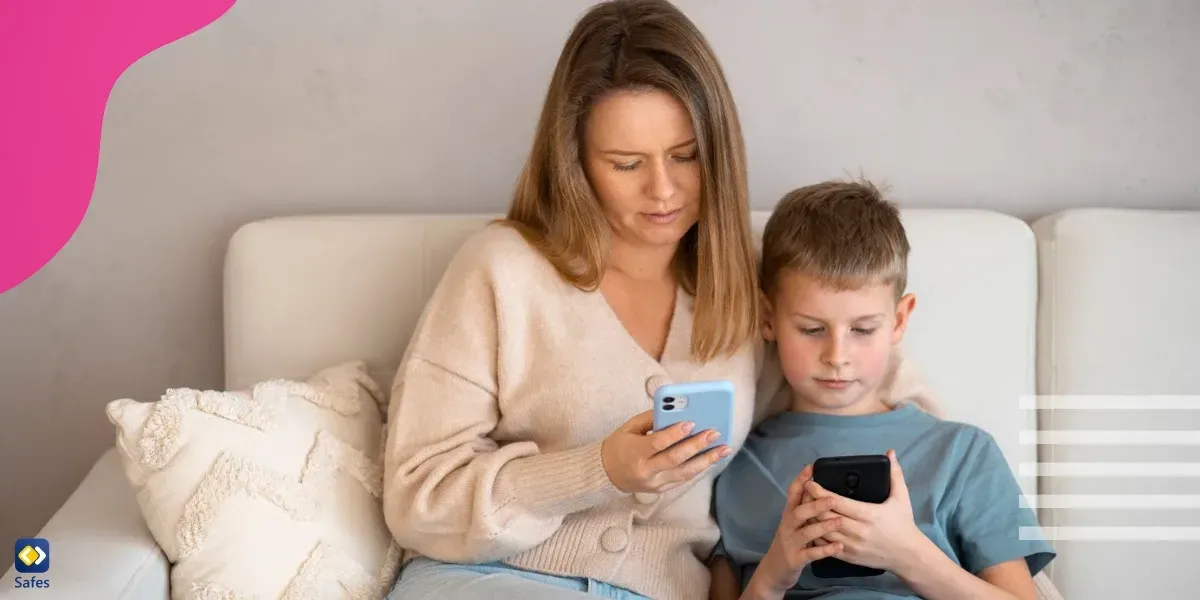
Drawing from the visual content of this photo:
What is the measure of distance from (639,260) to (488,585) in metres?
0.47

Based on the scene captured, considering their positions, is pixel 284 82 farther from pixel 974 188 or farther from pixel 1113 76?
pixel 1113 76

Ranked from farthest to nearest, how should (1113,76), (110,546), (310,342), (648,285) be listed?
(1113,76) → (310,342) → (648,285) → (110,546)

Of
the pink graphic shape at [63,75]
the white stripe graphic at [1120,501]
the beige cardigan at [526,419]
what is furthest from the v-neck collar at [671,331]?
the pink graphic shape at [63,75]

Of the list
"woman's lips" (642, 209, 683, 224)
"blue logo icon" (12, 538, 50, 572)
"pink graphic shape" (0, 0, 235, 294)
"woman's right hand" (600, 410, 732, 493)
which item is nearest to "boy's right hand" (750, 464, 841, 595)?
"woman's right hand" (600, 410, 732, 493)

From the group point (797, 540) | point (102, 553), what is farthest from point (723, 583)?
point (102, 553)

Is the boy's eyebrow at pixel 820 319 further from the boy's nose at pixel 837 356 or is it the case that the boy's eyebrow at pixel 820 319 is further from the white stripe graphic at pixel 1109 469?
the white stripe graphic at pixel 1109 469

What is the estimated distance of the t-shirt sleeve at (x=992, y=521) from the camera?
4.45 feet

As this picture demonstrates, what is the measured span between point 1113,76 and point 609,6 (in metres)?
0.86

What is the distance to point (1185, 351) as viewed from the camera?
156 centimetres

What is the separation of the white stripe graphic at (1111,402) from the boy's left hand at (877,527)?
0.44 m

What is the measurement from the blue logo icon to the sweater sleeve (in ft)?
1.27

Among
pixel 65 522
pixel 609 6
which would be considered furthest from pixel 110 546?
pixel 609 6

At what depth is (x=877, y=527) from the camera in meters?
1.26

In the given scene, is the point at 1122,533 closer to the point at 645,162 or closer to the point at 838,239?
the point at 838,239
